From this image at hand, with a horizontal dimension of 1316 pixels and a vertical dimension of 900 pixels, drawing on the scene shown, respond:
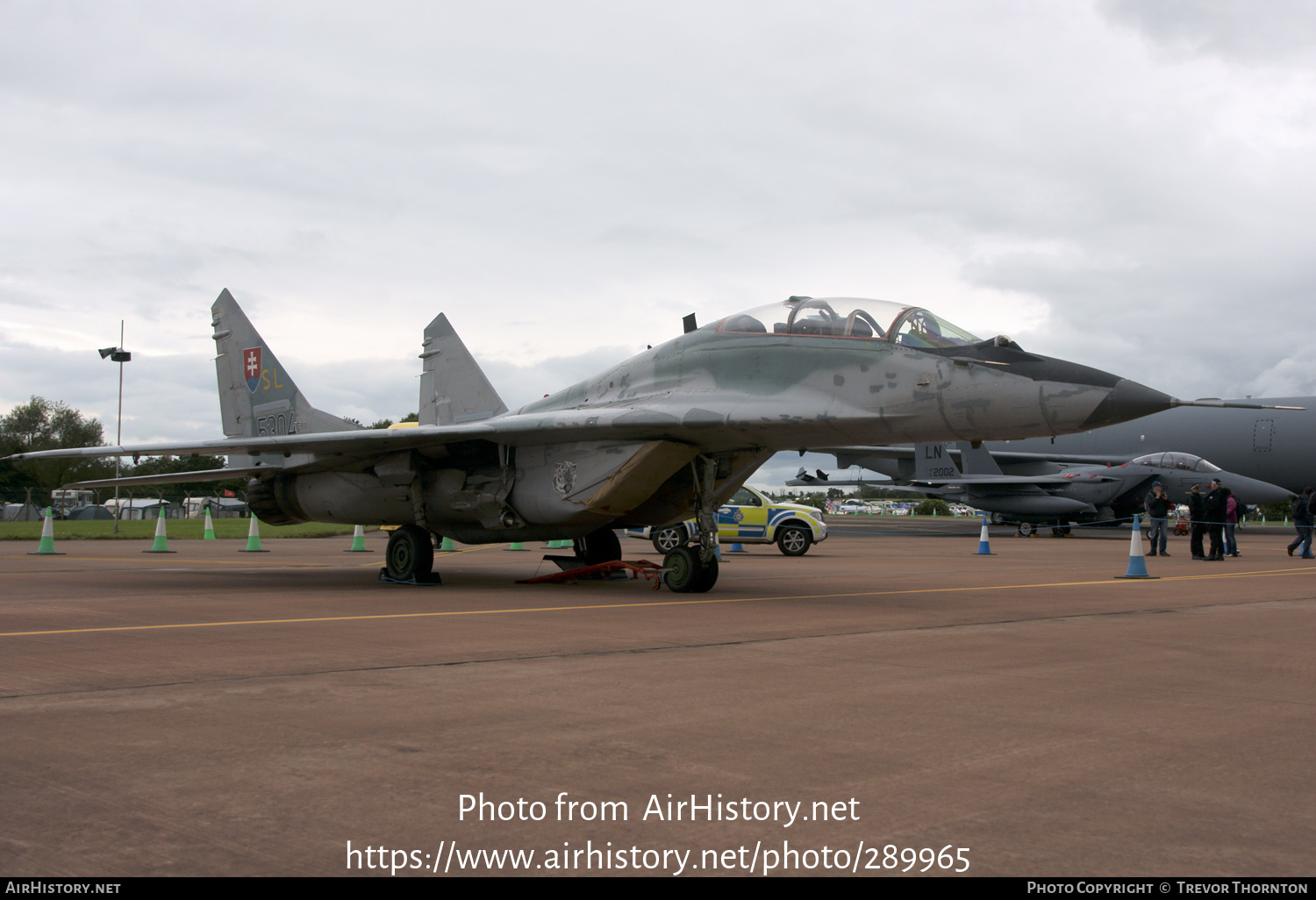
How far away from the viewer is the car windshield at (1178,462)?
30438mm

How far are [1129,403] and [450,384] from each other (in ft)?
33.5

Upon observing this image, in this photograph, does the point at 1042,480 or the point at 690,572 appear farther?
the point at 1042,480

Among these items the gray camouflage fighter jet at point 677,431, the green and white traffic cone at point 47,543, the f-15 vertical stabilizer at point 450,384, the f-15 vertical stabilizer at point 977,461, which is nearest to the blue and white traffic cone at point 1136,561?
the gray camouflage fighter jet at point 677,431

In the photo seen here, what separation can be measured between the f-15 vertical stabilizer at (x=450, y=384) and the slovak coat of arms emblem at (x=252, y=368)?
245 centimetres

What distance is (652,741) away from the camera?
396 cm

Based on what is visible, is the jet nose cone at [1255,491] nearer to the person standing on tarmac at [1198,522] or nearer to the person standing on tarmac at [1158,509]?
the person standing on tarmac at [1158,509]

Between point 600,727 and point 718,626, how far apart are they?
149 inches

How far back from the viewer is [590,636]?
23.7ft

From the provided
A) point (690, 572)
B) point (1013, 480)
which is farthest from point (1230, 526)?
point (690, 572)

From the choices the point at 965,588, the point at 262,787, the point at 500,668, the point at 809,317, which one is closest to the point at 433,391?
the point at 809,317

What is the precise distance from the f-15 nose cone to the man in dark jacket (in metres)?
12.6

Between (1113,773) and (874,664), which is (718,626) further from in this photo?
(1113,773)

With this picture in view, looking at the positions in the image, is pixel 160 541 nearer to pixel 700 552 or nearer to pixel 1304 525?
pixel 700 552

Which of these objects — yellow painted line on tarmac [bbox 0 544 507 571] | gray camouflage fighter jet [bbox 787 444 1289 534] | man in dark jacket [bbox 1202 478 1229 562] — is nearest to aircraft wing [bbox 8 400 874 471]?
yellow painted line on tarmac [bbox 0 544 507 571]
